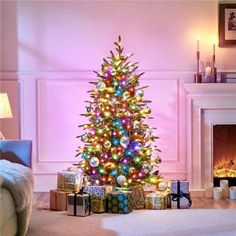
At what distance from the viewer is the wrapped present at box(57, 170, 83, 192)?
4.42 metres

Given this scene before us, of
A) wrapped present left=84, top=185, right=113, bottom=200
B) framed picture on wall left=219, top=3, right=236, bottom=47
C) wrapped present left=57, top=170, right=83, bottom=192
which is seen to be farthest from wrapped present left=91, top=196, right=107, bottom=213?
framed picture on wall left=219, top=3, right=236, bottom=47

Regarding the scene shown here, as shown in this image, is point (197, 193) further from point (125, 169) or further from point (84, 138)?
point (84, 138)

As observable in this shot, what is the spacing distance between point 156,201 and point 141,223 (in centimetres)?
62

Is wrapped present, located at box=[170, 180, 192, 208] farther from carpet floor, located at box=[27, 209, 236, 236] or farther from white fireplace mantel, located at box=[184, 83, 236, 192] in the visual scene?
white fireplace mantel, located at box=[184, 83, 236, 192]

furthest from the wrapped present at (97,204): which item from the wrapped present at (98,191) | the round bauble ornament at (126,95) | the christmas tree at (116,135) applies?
the round bauble ornament at (126,95)

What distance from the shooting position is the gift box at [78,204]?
4195 millimetres

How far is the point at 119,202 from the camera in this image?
432 centimetres

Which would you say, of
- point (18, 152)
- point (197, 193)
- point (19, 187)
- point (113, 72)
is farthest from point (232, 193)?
point (19, 187)

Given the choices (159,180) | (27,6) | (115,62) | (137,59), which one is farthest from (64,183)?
(27,6)

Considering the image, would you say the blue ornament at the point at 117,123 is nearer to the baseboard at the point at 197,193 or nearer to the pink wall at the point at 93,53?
the pink wall at the point at 93,53

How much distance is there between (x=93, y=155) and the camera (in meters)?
4.64

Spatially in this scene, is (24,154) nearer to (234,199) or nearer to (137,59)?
(137,59)

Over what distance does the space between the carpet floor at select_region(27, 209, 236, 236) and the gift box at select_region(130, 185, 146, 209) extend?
0.16 m

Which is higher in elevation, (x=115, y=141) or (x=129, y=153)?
(x=115, y=141)
